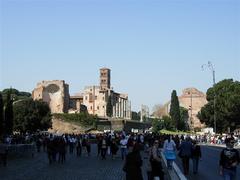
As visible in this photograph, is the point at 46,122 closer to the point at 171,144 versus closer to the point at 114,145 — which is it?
the point at 114,145

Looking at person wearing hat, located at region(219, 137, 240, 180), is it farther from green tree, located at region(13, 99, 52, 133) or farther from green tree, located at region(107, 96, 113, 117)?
green tree, located at region(107, 96, 113, 117)

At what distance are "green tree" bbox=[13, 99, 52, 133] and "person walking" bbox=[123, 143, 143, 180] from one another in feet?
242

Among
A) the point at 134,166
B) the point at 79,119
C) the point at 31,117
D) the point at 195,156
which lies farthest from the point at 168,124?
the point at 134,166

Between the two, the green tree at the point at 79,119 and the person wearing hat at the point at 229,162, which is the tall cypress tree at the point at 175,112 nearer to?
the green tree at the point at 79,119

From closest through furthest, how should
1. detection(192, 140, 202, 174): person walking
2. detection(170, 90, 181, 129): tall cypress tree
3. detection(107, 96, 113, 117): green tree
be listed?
1. detection(192, 140, 202, 174): person walking
2. detection(170, 90, 181, 129): tall cypress tree
3. detection(107, 96, 113, 117): green tree

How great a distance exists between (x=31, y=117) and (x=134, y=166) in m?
73.9

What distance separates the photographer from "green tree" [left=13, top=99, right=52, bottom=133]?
84.2 metres

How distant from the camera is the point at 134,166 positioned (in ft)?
38.6

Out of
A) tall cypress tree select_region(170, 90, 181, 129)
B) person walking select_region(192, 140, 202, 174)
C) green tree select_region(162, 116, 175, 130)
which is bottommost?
person walking select_region(192, 140, 202, 174)

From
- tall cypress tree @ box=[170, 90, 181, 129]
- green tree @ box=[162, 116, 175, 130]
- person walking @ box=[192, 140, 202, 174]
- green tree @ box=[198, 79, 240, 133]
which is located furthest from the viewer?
tall cypress tree @ box=[170, 90, 181, 129]

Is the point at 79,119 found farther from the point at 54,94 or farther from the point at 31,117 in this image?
the point at 31,117

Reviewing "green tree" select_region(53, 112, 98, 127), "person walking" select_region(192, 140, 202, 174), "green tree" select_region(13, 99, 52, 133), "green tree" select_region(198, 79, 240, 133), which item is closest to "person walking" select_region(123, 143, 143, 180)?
"person walking" select_region(192, 140, 202, 174)

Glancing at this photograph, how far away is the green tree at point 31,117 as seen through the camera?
3315 inches

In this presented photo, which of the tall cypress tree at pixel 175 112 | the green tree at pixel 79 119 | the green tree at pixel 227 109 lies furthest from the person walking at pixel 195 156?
the tall cypress tree at pixel 175 112
